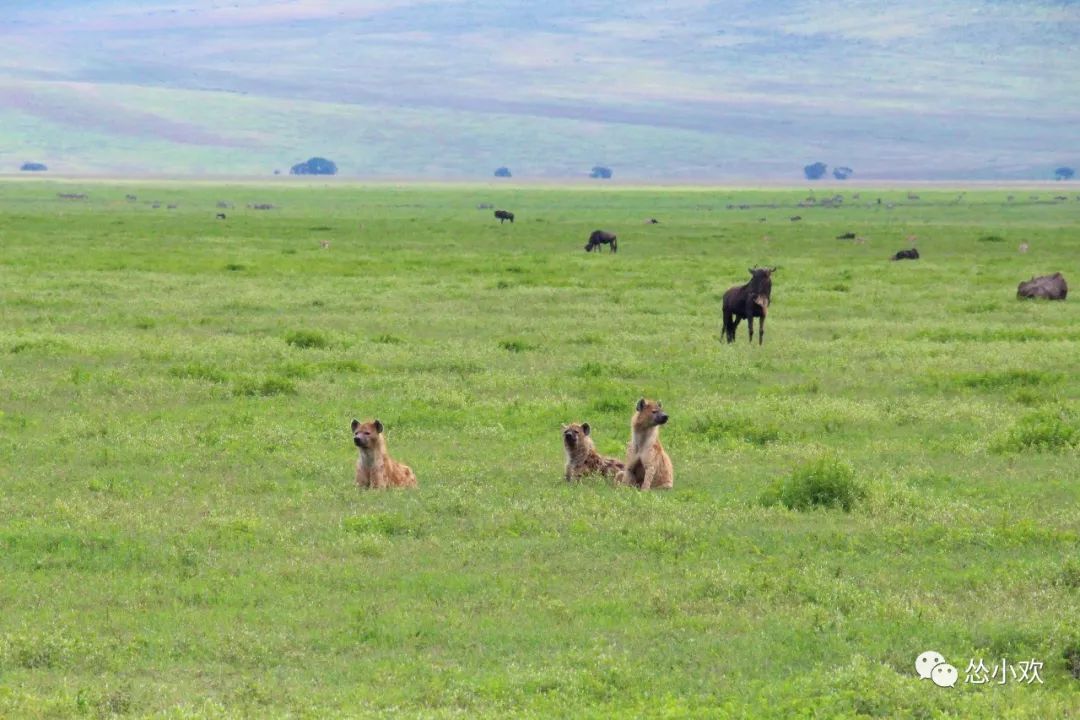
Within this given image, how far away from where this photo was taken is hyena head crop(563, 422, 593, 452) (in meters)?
14.8

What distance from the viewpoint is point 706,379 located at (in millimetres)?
21938

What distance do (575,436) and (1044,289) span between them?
21450 millimetres

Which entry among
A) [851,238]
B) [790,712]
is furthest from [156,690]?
[851,238]

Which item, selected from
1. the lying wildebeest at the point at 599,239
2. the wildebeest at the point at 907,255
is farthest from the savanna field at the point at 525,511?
the lying wildebeest at the point at 599,239

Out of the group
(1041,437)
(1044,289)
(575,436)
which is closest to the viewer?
(575,436)

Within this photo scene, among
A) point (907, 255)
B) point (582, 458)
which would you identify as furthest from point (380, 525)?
point (907, 255)

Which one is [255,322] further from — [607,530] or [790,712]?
[790,712]

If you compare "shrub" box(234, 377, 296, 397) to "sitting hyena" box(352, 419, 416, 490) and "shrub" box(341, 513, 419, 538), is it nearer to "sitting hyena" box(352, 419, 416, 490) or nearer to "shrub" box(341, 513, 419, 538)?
"sitting hyena" box(352, 419, 416, 490)

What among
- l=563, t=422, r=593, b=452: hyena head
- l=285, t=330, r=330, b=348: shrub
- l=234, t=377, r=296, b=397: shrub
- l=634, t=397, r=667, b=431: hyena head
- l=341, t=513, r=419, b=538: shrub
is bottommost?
l=341, t=513, r=419, b=538: shrub

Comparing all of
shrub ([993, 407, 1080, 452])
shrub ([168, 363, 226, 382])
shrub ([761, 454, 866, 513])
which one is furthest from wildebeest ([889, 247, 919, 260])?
shrub ([761, 454, 866, 513])

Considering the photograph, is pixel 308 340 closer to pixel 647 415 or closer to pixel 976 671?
pixel 647 415

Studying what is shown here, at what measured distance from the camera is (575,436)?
48.7 ft

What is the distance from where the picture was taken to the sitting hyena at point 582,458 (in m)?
14.9

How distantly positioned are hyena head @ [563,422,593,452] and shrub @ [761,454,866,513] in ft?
6.10
